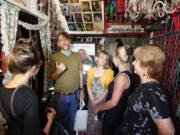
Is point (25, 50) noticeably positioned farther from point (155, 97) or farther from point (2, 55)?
point (155, 97)

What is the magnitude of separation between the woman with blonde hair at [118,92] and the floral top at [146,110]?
266 millimetres

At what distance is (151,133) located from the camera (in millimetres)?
902

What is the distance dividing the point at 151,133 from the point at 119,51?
0.89m

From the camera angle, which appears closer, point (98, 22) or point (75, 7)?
point (75, 7)

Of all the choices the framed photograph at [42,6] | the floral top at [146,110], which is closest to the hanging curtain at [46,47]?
the framed photograph at [42,6]

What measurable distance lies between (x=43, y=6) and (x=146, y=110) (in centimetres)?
215

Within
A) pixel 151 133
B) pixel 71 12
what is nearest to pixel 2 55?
pixel 151 133

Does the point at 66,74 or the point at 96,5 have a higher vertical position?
the point at 96,5

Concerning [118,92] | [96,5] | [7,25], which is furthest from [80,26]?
[118,92]

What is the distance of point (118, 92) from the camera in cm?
123

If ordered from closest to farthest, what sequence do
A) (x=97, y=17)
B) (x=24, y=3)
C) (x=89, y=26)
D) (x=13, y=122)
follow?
(x=13, y=122)
(x=24, y=3)
(x=97, y=17)
(x=89, y=26)

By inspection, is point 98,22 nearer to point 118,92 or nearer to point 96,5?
point 96,5

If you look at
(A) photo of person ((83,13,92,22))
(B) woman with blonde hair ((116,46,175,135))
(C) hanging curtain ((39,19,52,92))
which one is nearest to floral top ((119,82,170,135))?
(B) woman with blonde hair ((116,46,175,135))

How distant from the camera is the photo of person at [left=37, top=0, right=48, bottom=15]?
1.81 metres
